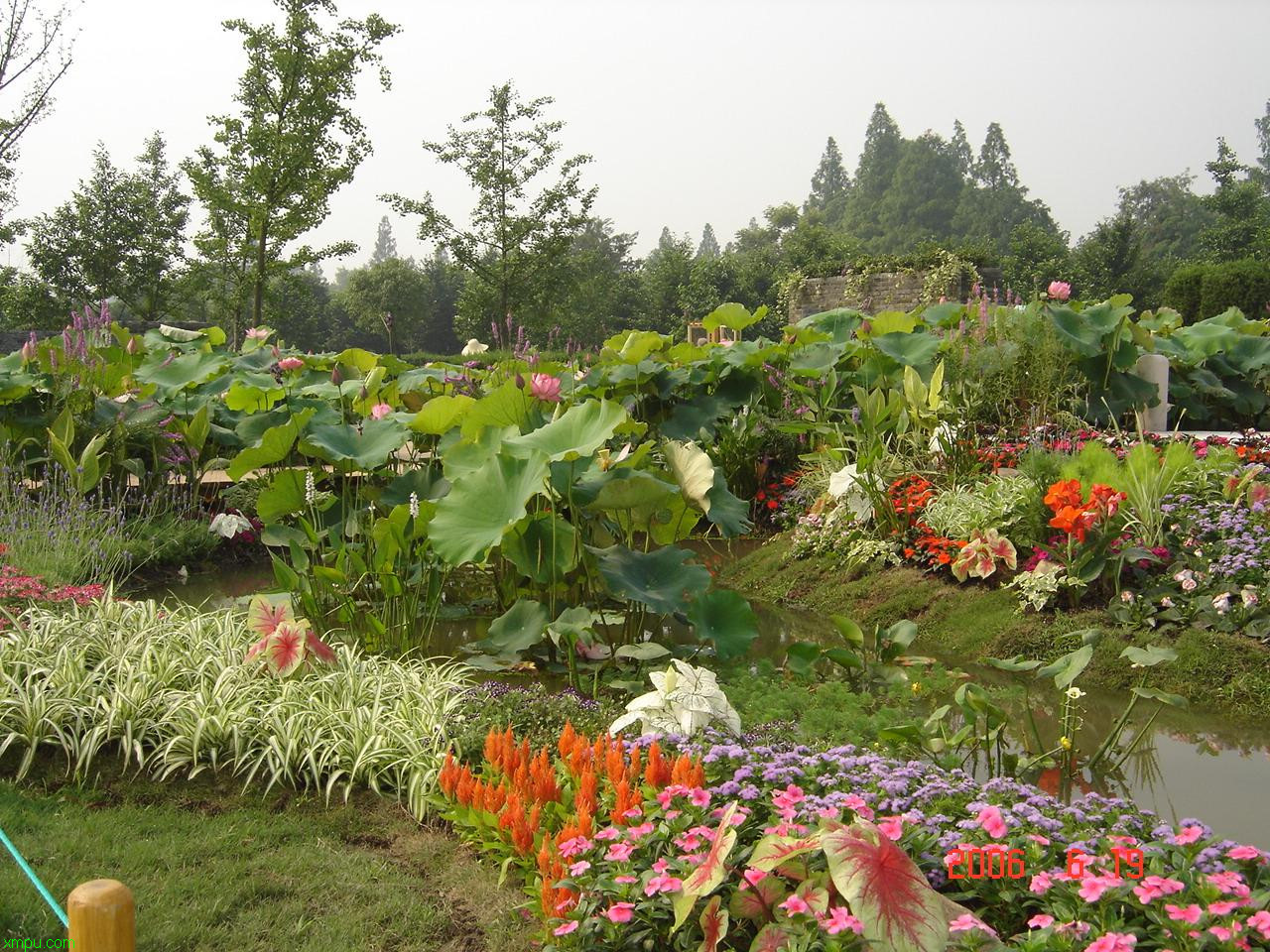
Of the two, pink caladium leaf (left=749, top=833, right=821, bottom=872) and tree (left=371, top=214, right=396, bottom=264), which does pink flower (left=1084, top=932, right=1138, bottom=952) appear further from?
tree (left=371, top=214, right=396, bottom=264)

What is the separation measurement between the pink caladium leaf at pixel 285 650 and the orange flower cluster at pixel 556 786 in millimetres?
797

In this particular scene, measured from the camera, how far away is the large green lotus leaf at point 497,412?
4098 mm

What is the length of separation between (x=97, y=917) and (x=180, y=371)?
5.80m

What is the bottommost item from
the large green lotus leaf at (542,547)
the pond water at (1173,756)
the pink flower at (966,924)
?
the pond water at (1173,756)

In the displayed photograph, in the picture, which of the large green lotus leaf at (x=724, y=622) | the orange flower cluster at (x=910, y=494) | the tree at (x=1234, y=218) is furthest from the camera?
the tree at (x=1234, y=218)

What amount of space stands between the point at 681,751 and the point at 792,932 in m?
0.72

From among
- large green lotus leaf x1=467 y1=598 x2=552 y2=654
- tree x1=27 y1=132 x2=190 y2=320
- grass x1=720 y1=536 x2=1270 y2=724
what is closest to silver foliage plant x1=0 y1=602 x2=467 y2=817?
large green lotus leaf x1=467 y1=598 x2=552 y2=654

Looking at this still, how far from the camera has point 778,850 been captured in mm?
1727

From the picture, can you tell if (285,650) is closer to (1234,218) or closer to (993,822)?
(993,822)

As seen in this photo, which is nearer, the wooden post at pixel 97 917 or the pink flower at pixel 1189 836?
the wooden post at pixel 97 917

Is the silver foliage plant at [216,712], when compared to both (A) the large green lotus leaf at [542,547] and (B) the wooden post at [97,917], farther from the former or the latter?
(B) the wooden post at [97,917]

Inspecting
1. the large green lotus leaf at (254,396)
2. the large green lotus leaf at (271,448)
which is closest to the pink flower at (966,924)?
the large green lotus leaf at (271,448)

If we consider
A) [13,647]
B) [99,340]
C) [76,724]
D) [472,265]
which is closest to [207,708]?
[76,724]

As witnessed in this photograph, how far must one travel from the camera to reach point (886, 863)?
1632 millimetres
